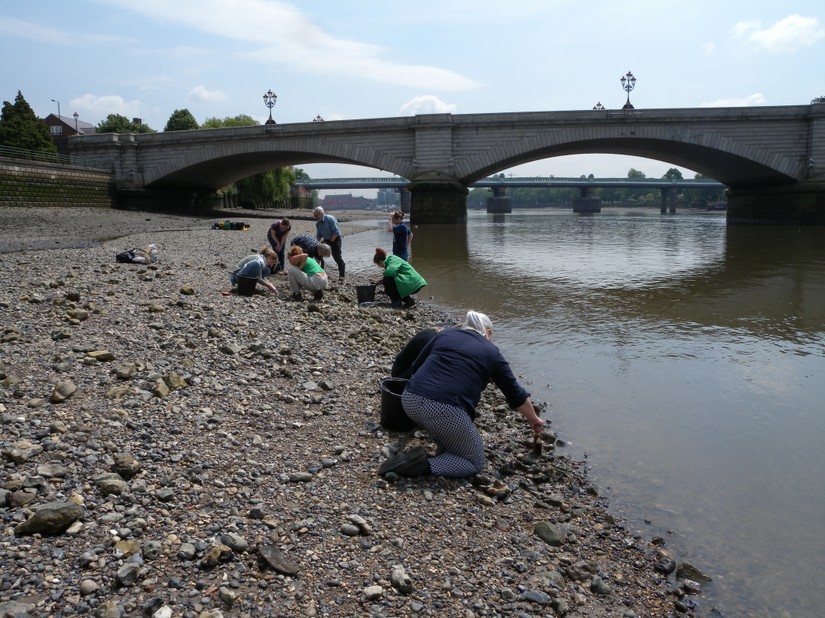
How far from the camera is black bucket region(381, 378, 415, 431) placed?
5.52 m

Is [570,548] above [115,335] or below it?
below

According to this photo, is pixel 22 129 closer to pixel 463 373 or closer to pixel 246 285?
pixel 246 285

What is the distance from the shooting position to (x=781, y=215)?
141ft

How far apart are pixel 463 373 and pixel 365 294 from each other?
7.04 metres

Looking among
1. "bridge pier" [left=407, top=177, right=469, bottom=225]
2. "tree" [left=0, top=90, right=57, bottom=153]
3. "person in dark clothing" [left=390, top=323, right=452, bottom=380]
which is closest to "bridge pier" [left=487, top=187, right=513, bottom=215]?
"bridge pier" [left=407, top=177, right=469, bottom=225]

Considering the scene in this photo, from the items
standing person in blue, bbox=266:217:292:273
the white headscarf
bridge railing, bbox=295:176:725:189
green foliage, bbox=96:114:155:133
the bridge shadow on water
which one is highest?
green foliage, bbox=96:114:155:133

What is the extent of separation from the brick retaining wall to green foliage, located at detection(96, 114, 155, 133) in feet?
115

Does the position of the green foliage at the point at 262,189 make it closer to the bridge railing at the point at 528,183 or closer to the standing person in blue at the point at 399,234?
the bridge railing at the point at 528,183

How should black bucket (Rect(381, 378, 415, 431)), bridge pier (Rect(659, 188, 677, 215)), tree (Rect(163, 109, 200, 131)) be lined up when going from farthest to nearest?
bridge pier (Rect(659, 188, 677, 215)), tree (Rect(163, 109, 200, 131)), black bucket (Rect(381, 378, 415, 431))

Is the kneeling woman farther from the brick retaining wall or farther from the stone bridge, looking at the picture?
the stone bridge

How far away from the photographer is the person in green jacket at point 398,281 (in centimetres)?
1166

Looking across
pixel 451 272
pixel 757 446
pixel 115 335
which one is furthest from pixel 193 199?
pixel 757 446

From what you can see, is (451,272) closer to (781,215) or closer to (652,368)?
(652,368)

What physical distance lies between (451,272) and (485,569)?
51.5 feet
